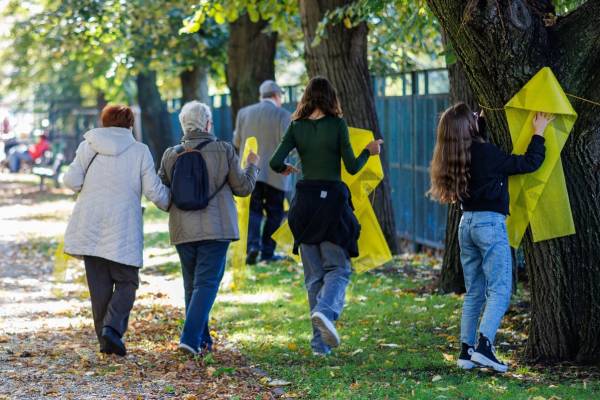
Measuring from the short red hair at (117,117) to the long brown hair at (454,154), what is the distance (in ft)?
7.71

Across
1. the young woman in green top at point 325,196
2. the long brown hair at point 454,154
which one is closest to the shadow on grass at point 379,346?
the young woman in green top at point 325,196

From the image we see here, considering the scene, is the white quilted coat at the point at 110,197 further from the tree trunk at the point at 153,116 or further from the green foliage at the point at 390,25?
the tree trunk at the point at 153,116

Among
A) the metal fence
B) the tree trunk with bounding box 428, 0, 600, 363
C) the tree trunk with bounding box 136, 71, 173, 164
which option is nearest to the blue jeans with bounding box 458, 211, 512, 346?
the tree trunk with bounding box 428, 0, 600, 363

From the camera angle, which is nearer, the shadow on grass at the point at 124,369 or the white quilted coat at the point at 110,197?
the shadow on grass at the point at 124,369

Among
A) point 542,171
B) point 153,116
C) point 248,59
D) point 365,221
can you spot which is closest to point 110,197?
point 365,221

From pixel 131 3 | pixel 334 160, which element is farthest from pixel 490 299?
pixel 131 3

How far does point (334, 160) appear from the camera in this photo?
8070 mm

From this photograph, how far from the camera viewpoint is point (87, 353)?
8.59 meters

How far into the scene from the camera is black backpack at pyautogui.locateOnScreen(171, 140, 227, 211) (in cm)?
805

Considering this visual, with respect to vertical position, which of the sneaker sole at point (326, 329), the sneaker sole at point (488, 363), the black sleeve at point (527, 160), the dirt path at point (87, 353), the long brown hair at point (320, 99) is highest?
the long brown hair at point (320, 99)

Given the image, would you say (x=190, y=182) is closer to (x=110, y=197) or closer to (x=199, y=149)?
(x=199, y=149)

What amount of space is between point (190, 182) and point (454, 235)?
3.36m

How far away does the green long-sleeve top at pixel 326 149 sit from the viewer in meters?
8.02

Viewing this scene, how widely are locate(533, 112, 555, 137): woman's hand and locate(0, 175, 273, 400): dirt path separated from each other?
7.30ft
